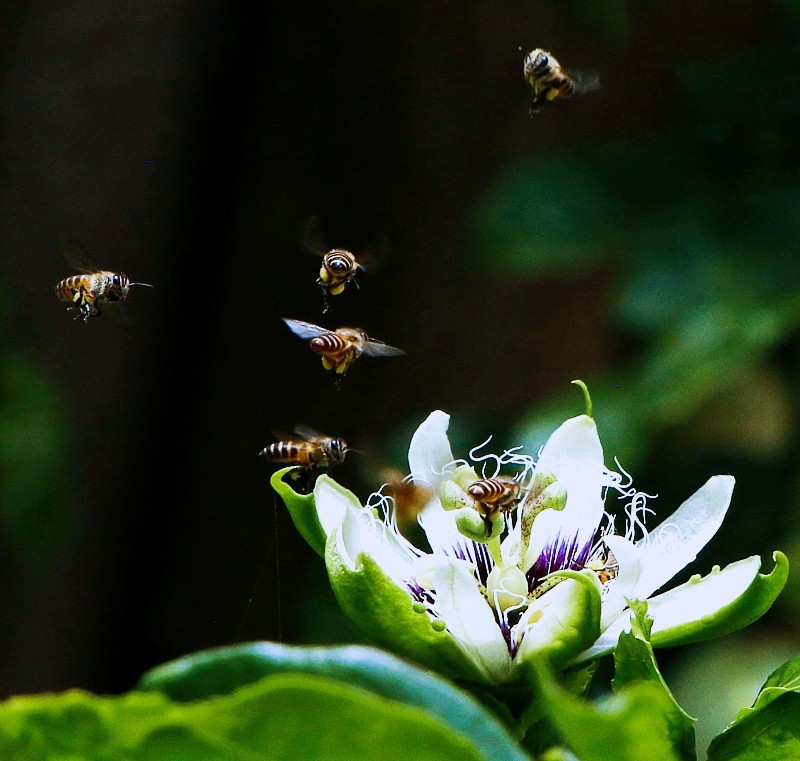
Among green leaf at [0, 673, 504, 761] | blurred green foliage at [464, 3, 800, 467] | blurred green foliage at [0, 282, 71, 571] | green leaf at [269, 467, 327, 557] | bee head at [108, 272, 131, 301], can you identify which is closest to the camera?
green leaf at [0, 673, 504, 761]

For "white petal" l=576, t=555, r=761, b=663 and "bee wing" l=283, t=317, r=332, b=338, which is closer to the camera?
"white petal" l=576, t=555, r=761, b=663

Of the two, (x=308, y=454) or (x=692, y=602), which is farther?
(x=308, y=454)

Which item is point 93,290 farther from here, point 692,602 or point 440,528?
point 692,602

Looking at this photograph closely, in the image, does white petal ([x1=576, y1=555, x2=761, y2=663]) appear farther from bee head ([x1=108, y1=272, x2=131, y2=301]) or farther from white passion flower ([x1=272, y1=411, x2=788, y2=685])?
bee head ([x1=108, y1=272, x2=131, y2=301])

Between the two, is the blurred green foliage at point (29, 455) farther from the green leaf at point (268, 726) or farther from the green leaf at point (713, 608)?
the green leaf at point (268, 726)

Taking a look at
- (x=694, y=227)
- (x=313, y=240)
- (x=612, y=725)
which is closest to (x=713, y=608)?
(x=612, y=725)

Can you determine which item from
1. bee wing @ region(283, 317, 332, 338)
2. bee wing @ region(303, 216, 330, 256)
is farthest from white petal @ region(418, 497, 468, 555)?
bee wing @ region(303, 216, 330, 256)
